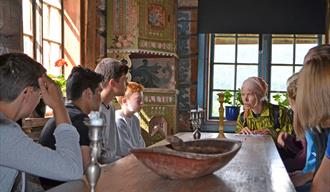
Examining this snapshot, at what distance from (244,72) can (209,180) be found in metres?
5.76

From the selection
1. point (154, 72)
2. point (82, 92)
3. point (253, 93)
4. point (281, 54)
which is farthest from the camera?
point (281, 54)

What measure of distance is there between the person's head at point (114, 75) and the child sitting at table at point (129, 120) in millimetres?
329

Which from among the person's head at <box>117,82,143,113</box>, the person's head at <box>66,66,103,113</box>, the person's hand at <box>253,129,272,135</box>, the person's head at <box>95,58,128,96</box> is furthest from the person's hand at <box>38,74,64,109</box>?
the person's hand at <box>253,129,272,135</box>

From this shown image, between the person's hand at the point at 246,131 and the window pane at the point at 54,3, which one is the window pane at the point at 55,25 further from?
the person's hand at the point at 246,131

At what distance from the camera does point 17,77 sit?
5.46 feet

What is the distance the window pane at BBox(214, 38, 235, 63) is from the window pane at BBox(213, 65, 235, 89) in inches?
4.3

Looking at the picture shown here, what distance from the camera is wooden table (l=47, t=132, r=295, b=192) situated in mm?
1656

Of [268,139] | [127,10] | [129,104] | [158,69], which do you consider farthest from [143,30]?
[268,139]

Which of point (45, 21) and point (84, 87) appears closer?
point (84, 87)

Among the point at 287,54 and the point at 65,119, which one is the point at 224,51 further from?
the point at 65,119

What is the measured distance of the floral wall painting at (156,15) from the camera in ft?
21.0

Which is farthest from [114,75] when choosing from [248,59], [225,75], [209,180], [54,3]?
[248,59]

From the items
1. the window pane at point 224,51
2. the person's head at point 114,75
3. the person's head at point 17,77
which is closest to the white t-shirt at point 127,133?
the person's head at point 114,75

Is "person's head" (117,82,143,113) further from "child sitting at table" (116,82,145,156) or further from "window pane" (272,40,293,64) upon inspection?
"window pane" (272,40,293,64)
